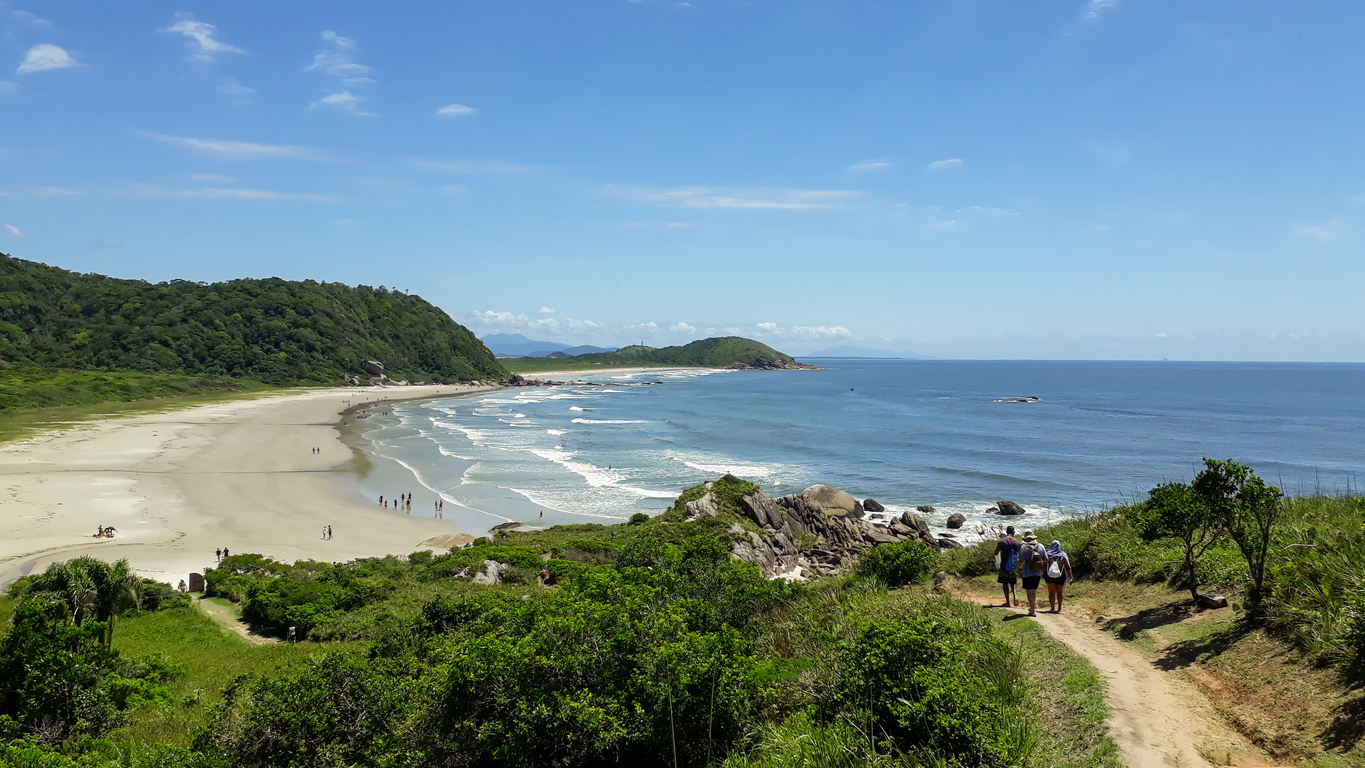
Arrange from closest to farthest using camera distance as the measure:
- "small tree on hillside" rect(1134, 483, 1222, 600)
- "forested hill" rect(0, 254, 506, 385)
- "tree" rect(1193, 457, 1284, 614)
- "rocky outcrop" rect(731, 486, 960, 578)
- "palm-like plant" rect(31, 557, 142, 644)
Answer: "tree" rect(1193, 457, 1284, 614) → "small tree on hillside" rect(1134, 483, 1222, 600) → "palm-like plant" rect(31, 557, 142, 644) → "rocky outcrop" rect(731, 486, 960, 578) → "forested hill" rect(0, 254, 506, 385)

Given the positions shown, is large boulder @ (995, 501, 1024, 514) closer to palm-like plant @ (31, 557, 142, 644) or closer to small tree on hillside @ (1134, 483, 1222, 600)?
small tree on hillside @ (1134, 483, 1222, 600)

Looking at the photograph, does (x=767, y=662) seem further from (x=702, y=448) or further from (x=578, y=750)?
(x=702, y=448)

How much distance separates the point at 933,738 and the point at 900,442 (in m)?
58.3

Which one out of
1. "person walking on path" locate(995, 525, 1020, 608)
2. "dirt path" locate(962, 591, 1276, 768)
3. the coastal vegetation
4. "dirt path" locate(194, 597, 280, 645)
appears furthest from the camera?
"dirt path" locate(194, 597, 280, 645)

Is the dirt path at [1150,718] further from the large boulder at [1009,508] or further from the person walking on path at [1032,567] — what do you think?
the large boulder at [1009,508]

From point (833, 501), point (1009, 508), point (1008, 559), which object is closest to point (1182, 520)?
point (1008, 559)

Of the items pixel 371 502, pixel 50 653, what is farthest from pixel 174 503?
pixel 50 653

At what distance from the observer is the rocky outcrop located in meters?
27.5

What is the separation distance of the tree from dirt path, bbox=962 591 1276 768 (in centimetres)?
208

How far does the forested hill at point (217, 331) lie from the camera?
392ft

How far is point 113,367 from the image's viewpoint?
11350cm

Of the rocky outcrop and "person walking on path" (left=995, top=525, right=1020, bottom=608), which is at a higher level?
"person walking on path" (left=995, top=525, right=1020, bottom=608)

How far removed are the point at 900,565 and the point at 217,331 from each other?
154230 millimetres

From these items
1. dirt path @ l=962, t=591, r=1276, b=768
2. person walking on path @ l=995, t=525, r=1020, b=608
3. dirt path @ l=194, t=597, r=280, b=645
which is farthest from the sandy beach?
dirt path @ l=962, t=591, r=1276, b=768
